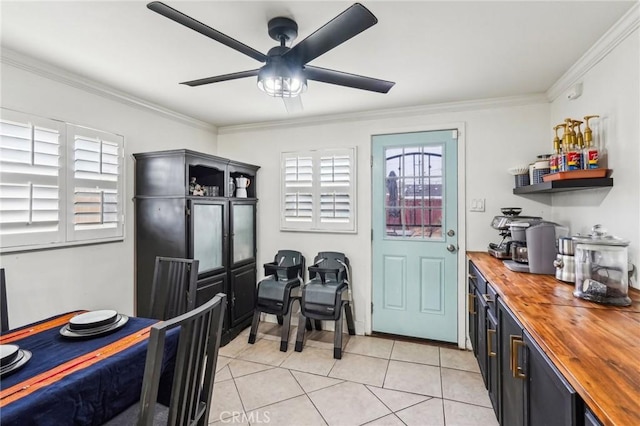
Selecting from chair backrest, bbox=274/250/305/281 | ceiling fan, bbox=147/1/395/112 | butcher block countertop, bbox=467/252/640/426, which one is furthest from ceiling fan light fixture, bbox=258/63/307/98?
chair backrest, bbox=274/250/305/281

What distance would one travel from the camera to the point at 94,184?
2.59 m

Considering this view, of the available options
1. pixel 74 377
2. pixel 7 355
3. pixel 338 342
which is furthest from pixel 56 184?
pixel 338 342

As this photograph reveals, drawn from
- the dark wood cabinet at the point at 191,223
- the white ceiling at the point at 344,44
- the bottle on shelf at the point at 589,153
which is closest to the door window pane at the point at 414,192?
the white ceiling at the point at 344,44

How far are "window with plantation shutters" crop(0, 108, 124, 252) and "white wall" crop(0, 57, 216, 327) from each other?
89 mm

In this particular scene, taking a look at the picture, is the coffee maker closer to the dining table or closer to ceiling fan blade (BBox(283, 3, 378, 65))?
ceiling fan blade (BBox(283, 3, 378, 65))

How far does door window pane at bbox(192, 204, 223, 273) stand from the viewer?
2.93m

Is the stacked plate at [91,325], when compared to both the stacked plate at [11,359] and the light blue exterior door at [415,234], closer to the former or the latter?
the stacked plate at [11,359]

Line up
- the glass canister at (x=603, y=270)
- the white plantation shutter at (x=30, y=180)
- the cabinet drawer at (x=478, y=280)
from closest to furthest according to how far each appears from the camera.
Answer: the glass canister at (x=603, y=270) → the white plantation shutter at (x=30, y=180) → the cabinet drawer at (x=478, y=280)

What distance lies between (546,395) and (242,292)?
2977mm

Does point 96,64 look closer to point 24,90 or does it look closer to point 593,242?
point 24,90

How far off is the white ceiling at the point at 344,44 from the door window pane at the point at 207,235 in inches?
43.0

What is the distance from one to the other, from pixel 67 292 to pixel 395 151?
3.17m

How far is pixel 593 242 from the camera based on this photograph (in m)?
1.51

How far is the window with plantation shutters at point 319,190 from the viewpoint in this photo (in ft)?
11.4
